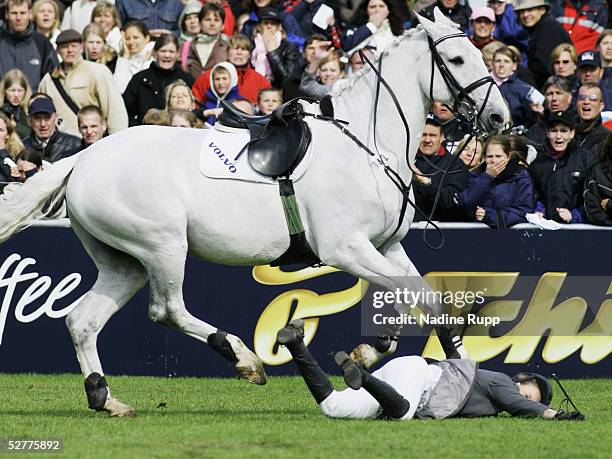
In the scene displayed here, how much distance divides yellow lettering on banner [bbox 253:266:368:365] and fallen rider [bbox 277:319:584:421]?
10.2 ft

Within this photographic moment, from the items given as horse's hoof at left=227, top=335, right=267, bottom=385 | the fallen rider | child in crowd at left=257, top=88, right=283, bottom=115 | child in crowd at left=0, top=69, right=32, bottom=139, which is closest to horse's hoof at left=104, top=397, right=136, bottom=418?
horse's hoof at left=227, top=335, right=267, bottom=385

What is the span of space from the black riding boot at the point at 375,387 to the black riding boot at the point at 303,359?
34 cm

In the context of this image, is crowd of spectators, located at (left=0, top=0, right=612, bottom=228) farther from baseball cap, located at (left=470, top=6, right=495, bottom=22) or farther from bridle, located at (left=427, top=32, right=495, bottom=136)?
bridle, located at (left=427, top=32, right=495, bottom=136)

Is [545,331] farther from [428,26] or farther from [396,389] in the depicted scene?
[428,26]

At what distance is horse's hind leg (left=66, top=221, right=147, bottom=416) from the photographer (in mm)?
9531

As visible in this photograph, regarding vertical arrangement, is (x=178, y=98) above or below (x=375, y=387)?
above

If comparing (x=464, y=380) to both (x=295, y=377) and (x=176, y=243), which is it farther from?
(x=295, y=377)

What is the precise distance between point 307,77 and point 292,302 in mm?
3847

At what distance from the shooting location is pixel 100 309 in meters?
9.68

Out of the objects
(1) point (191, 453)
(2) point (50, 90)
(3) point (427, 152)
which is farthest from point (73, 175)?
(2) point (50, 90)

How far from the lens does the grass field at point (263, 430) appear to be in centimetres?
790

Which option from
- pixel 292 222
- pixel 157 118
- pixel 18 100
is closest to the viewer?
pixel 292 222

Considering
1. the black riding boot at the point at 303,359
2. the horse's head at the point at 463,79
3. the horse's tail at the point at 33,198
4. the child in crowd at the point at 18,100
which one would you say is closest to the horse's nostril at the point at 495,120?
the horse's head at the point at 463,79

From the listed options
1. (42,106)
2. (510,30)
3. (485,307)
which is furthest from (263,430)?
(510,30)
